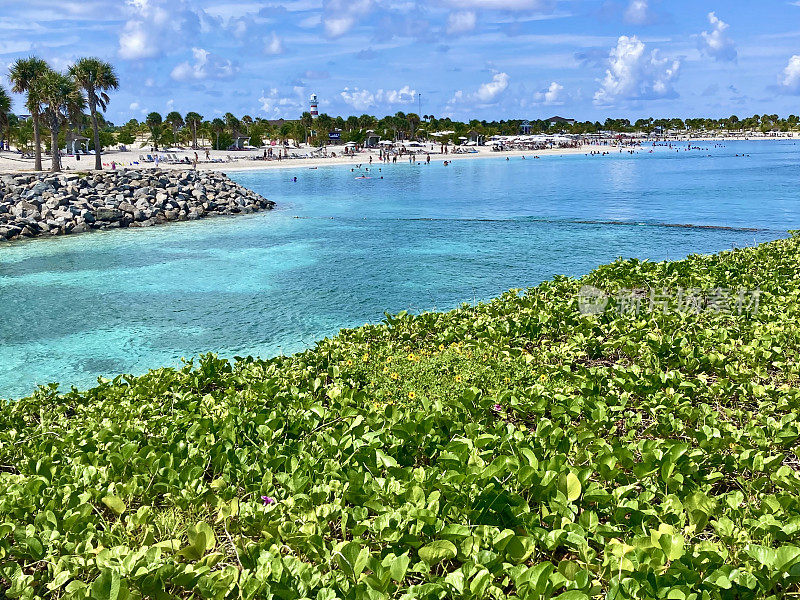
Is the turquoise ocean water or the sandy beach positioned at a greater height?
the sandy beach

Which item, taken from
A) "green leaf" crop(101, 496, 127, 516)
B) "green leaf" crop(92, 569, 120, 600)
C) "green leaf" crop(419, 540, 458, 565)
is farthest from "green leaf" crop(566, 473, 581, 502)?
"green leaf" crop(101, 496, 127, 516)

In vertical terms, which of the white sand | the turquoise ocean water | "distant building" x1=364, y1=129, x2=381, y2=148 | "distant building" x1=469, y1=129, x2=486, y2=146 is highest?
"distant building" x1=469, y1=129, x2=486, y2=146

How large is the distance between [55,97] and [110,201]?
1568 centimetres

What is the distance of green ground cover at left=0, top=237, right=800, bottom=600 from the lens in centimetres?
359

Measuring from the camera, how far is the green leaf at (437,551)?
372 centimetres

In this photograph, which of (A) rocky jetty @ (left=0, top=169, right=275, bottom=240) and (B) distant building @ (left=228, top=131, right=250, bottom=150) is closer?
(A) rocky jetty @ (left=0, top=169, right=275, bottom=240)

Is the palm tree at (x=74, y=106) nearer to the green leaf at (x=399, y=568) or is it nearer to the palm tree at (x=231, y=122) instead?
the green leaf at (x=399, y=568)

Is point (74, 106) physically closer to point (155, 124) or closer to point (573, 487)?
point (573, 487)

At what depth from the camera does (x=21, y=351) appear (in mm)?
13672

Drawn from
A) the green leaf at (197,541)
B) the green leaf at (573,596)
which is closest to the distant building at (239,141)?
the green leaf at (197,541)

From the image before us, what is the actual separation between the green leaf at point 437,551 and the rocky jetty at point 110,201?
30.3 m

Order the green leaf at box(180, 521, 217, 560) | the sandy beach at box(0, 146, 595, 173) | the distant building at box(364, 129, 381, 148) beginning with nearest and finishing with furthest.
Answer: the green leaf at box(180, 521, 217, 560)
the sandy beach at box(0, 146, 595, 173)
the distant building at box(364, 129, 381, 148)

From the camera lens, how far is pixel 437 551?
3.74m

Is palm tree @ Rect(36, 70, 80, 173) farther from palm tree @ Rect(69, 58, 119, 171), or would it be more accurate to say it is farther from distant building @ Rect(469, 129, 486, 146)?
distant building @ Rect(469, 129, 486, 146)
